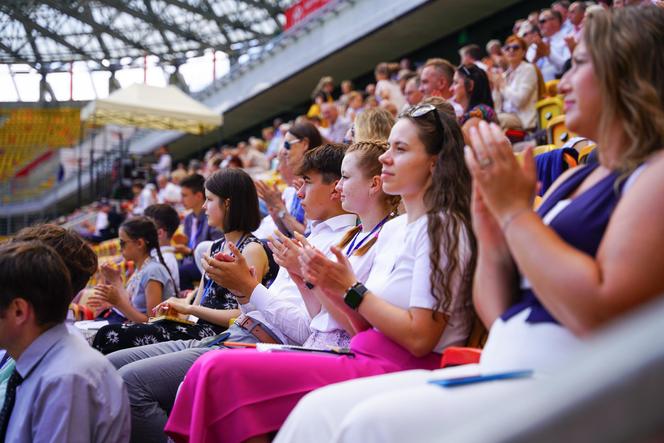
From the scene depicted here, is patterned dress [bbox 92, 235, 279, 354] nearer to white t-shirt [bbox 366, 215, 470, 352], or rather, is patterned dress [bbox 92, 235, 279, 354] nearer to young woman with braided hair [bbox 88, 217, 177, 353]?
young woman with braided hair [bbox 88, 217, 177, 353]

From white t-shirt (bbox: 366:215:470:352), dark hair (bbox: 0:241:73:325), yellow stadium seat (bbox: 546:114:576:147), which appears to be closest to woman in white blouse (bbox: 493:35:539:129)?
yellow stadium seat (bbox: 546:114:576:147)

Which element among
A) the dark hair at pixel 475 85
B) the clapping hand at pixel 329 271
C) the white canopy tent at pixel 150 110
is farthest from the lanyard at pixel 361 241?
the white canopy tent at pixel 150 110

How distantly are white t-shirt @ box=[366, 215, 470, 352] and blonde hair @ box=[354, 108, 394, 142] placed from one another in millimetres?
1409

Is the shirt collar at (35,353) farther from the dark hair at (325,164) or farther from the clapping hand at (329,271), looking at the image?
the dark hair at (325,164)

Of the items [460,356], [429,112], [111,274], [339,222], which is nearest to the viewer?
[460,356]

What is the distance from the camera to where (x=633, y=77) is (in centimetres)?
151

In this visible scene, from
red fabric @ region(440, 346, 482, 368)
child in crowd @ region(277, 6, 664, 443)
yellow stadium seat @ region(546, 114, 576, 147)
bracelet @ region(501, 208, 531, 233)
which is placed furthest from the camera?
yellow stadium seat @ region(546, 114, 576, 147)

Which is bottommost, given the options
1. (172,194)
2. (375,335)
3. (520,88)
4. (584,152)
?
(172,194)

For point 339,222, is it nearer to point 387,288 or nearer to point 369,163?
point 369,163

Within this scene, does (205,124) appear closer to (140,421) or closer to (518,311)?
(140,421)

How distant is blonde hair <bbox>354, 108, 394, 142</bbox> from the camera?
3727 millimetres

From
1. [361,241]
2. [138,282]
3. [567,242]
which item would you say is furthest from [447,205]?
[138,282]

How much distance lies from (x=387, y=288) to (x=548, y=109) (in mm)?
4069

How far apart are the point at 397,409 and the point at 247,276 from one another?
5.11 ft
